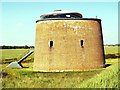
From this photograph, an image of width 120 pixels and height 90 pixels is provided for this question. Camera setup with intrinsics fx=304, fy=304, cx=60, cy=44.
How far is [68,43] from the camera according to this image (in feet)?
80.9

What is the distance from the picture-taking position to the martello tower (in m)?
24.6

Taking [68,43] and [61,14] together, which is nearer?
[68,43]

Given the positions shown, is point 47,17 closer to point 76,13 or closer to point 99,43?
point 76,13

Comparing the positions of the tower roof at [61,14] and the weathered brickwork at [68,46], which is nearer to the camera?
the weathered brickwork at [68,46]

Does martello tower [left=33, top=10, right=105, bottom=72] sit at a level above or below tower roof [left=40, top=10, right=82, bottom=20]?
below

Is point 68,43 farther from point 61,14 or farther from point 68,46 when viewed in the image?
point 61,14

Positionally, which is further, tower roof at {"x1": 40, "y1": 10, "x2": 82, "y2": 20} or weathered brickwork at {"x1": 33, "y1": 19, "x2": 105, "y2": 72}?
tower roof at {"x1": 40, "y1": 10, "x2": 82, "y2": 20}

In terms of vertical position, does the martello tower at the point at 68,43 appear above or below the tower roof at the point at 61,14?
below

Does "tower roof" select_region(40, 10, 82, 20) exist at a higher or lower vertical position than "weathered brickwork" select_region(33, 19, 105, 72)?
higher

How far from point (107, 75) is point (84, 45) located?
50.0ft

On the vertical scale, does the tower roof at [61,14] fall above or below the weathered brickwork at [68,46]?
above

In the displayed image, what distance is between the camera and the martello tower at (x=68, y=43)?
24641mm

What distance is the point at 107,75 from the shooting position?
9719mm

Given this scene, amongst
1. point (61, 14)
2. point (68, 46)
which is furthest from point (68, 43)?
point (61, 14)
